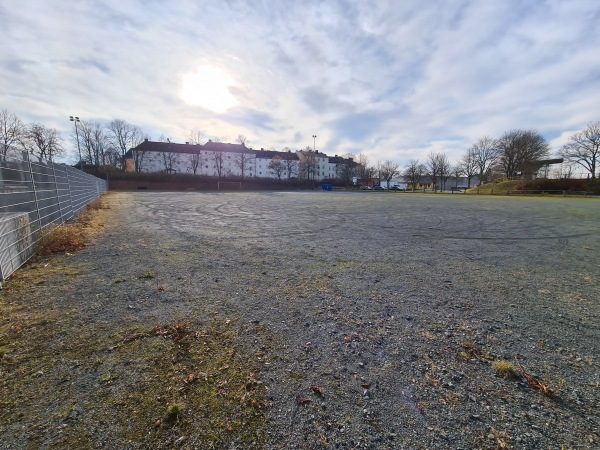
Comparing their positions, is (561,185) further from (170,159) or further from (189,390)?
(170,159)

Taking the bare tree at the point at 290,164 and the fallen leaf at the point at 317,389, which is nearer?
the fallen leaf at the point at 317,389

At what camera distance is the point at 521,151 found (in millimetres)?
61906

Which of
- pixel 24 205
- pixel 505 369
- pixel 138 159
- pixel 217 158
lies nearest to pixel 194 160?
pixel 217 158

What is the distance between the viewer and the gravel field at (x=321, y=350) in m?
1.91

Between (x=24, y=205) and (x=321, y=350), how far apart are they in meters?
7.65

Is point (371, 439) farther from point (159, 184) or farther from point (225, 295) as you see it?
point (159, 184)

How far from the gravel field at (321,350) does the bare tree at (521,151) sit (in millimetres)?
73604

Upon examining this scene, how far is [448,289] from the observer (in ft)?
15.0

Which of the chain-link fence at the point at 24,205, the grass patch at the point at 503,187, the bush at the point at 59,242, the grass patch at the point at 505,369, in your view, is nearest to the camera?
the grass patch at the point at 505,369

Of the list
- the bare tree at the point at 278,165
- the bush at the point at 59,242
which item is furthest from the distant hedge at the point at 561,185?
the bush at the point at 59,242

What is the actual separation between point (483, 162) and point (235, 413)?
301 ft

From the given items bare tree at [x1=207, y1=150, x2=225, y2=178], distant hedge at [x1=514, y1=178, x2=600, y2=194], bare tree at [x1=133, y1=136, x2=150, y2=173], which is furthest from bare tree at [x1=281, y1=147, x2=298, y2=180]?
distant hedge at [x1=514, y1=178, x2=600, y2=194]

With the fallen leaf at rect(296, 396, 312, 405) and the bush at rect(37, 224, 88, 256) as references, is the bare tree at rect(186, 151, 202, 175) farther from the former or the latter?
the fallen leaf at rect(296, 396, 312, 405)

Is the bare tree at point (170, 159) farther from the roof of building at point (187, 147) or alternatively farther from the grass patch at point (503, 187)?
the grass patch at point (503, 187)
